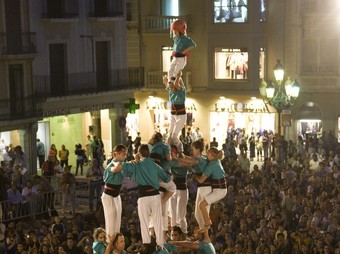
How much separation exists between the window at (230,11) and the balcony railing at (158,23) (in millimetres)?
1754

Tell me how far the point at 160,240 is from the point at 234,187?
13.0m

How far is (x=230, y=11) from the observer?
45.9 m

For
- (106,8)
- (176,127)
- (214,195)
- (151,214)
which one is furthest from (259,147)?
(151,214)

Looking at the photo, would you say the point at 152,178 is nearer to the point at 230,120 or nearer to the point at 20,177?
the point at 20,177

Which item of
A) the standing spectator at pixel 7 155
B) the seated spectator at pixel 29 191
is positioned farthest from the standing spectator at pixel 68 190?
the standing spectator at pixel 7 155

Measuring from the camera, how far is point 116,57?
4281 cm

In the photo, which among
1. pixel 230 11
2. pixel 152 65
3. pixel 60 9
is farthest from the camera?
pixel 152 65

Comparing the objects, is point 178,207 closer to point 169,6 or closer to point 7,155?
point 7,155

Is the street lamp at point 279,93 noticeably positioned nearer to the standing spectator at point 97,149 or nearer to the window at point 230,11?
the standing spectator at point 97,149

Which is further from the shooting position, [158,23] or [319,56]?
[158,23]

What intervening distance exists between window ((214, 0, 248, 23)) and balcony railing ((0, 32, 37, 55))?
38.2 ft

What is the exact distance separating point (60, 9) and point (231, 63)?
10.6m

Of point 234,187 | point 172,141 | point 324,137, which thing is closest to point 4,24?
point 234,187

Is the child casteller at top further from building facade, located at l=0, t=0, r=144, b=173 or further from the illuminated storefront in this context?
the illuminated storefront
